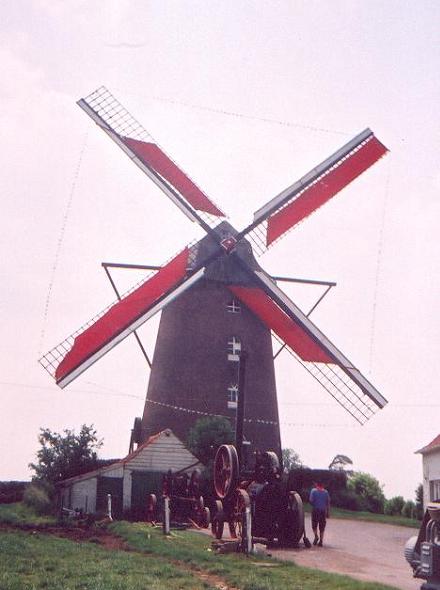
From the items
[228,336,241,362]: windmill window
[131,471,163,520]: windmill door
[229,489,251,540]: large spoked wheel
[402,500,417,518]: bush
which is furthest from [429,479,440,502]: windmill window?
[229,489,251,540]: large spoked wheel

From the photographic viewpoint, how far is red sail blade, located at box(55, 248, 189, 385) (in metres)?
22.3

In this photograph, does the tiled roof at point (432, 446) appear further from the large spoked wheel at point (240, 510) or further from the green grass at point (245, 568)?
the large spoked wheel at point (240, 510)

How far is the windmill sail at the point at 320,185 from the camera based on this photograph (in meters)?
25.2

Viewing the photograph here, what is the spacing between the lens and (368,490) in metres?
39.5

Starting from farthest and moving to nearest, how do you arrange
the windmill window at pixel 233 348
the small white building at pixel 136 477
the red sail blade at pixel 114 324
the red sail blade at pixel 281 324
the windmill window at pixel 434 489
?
the windmill window at pixel 434 489
the windmill window at pixel 233 348
the small white building at pixel 136 477
the red sail blade at pixel 281 324
the red sail blade at pixel 114 324

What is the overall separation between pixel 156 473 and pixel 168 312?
6369 mm

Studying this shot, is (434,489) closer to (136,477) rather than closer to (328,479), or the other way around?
(328,479)

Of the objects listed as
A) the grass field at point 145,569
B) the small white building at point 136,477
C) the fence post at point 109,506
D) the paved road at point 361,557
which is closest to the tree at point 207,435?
the small white building at point 136,477

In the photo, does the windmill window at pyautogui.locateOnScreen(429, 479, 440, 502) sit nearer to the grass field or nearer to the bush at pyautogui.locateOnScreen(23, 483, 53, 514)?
the bush at pyautogui.locateOnScreen(23, 483, 53, 514)

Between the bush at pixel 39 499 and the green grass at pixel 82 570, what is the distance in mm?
16347

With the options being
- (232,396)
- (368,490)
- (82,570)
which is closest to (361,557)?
(82,570)

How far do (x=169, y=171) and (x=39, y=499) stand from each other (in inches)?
597

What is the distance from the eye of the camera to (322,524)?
16172 mm

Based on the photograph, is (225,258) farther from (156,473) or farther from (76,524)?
(76,524)
